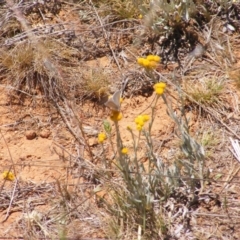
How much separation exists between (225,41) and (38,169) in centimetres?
127

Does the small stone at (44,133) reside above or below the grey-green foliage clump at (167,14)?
below

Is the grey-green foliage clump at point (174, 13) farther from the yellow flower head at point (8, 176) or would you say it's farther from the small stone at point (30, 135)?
the yellow flower head at point (8, 176)

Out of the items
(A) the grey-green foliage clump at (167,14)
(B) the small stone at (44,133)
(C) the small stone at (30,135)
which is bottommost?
(B) the small stone at (44,133)

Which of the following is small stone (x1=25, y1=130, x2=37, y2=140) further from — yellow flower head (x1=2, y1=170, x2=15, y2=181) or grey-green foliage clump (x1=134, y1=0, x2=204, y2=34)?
grey-green foliage clump (x1=134, y1=0, x2=204, y2=34)

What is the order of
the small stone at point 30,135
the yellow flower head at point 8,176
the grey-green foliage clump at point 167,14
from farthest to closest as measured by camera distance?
1. the grey-green foliage clump at point 167,14
2. the small stone at point 30,135
3. the yellow flower head at point 8,176

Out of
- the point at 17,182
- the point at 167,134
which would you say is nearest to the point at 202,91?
the point at 167,134

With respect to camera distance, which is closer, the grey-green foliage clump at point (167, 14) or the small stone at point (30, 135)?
the small stone at point (30, 135)

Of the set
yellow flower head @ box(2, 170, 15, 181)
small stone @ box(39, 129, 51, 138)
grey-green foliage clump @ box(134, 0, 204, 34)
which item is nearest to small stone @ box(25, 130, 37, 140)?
small stone @ box(39, 129, 51, 138)

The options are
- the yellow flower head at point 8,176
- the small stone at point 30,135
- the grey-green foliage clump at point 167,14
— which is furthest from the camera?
the grey-green foliage clump at point 167,14

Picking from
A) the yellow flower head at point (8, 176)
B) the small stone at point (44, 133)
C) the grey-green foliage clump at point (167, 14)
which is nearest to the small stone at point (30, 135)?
the small stone at point (44, 133)

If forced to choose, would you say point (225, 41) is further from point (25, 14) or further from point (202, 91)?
point (25, 14)

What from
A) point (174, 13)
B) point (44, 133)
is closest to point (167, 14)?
point (174, 13)

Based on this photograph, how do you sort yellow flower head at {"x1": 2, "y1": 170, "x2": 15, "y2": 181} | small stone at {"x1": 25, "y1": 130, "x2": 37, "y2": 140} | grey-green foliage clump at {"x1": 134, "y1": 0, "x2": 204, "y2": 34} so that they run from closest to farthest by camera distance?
1. yellow flower head at {"x1": 2, "y1": 170, "x2": 15, "y2": 181}
2. small stone at {"x1": 25, "y1": 130, "x2": 37, "y2": 140}
3. grey-green foliage clump at {"x1": 134, "y1": 0, "x2": 204, "y2": 34}

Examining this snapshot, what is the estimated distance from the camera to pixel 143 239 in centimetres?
198
